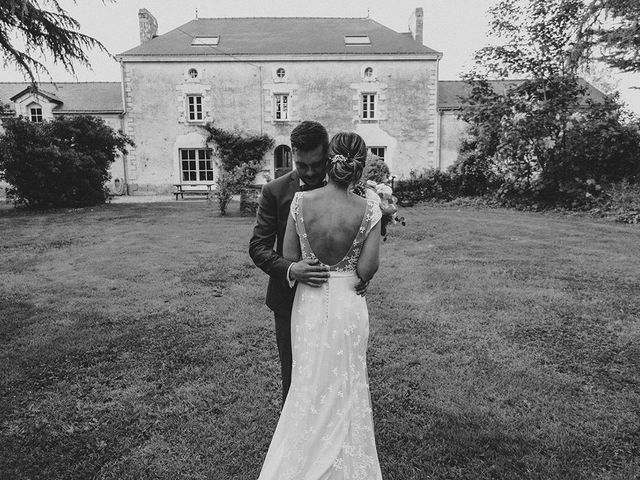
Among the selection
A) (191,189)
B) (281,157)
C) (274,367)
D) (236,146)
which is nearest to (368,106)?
(281,157)

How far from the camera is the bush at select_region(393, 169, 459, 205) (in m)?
18.5

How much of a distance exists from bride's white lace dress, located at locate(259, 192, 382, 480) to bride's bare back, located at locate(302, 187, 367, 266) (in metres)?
0.04

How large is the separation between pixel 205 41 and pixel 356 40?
8.22 meters

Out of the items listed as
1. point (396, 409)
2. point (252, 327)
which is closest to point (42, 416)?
point (252, 327)

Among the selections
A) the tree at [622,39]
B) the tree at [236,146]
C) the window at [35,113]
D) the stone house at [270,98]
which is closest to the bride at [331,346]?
the tree at [622,39]

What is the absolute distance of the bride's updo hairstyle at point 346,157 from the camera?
2.34 meters

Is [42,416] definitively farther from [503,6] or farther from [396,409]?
[503,6]

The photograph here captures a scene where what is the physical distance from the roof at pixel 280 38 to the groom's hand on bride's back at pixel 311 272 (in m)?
23.7

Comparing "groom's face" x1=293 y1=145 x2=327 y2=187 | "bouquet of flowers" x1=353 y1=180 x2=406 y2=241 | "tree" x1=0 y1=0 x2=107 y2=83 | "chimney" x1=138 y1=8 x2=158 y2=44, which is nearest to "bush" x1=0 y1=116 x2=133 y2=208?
"tree" x1=0 y1=0 x2=107 y2=83

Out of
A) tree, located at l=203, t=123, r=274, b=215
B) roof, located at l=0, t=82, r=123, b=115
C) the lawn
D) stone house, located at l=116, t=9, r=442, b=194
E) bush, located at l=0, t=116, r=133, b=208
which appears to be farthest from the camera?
roof, located at l=0, t=82, r=123, b=115

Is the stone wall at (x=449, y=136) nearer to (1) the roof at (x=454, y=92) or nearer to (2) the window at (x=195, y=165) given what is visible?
(1) the roof at (x=454, y=92)

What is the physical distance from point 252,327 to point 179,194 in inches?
746

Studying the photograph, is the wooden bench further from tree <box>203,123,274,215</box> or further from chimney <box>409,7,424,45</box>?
chimney <box>409,7,424,45</box>

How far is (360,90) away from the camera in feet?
80.3
